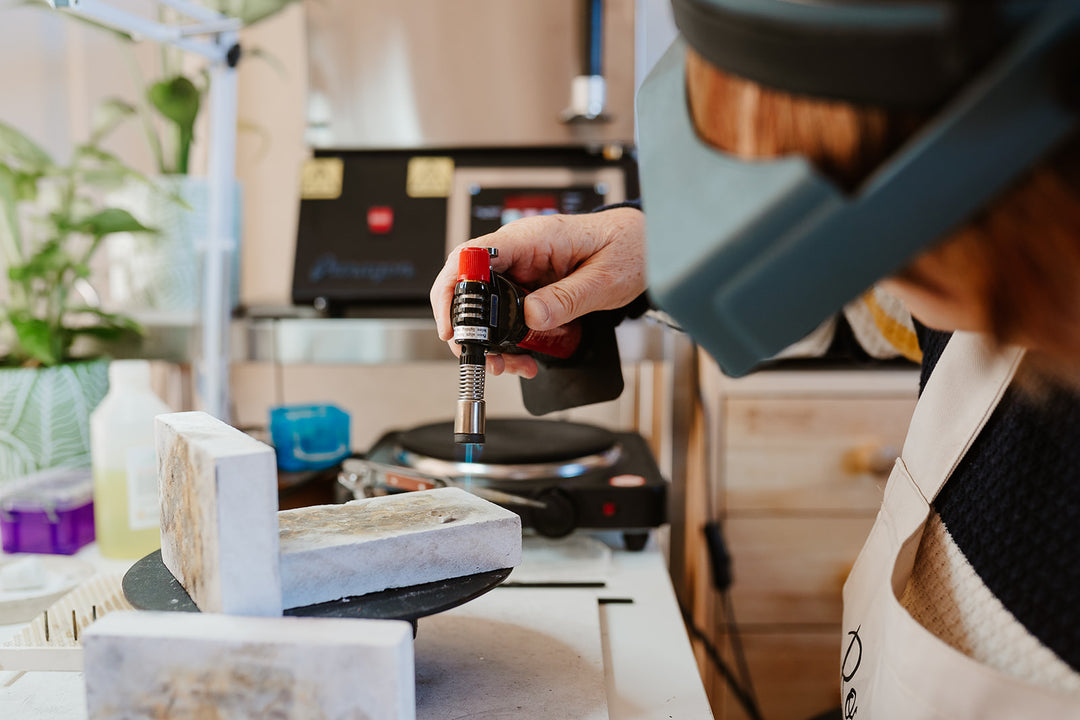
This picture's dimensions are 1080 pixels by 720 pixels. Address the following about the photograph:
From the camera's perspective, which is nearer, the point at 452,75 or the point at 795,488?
the point at 795,488

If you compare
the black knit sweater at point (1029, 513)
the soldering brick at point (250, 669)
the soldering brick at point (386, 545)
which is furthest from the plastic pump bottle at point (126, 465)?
the black knit sweater at point (1029, 513)

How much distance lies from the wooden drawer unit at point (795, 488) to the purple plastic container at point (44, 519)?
0.91 m

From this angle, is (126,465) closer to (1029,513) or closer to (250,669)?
(250,669)

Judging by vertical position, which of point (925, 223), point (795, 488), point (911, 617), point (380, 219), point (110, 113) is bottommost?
point (795, 488)

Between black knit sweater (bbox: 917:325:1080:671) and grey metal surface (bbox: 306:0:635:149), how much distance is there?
44.0 inches

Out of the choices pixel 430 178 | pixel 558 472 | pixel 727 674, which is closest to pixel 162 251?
pixel 430 178

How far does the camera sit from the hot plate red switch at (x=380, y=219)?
1.48m

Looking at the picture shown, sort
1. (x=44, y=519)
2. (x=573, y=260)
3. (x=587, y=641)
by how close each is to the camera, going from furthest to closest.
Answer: (x=44, y=519), (x=573, y=260), (x=587, y=641)

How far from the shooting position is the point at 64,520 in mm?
908

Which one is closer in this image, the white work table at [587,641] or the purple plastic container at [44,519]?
the white work table at [587,641]

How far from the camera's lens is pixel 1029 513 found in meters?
0.52

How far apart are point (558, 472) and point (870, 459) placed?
58cm

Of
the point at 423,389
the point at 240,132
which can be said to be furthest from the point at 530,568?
the point at 240,132

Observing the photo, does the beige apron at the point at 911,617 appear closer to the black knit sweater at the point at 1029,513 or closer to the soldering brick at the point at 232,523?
the black knit sweater at the point at 1029,513
